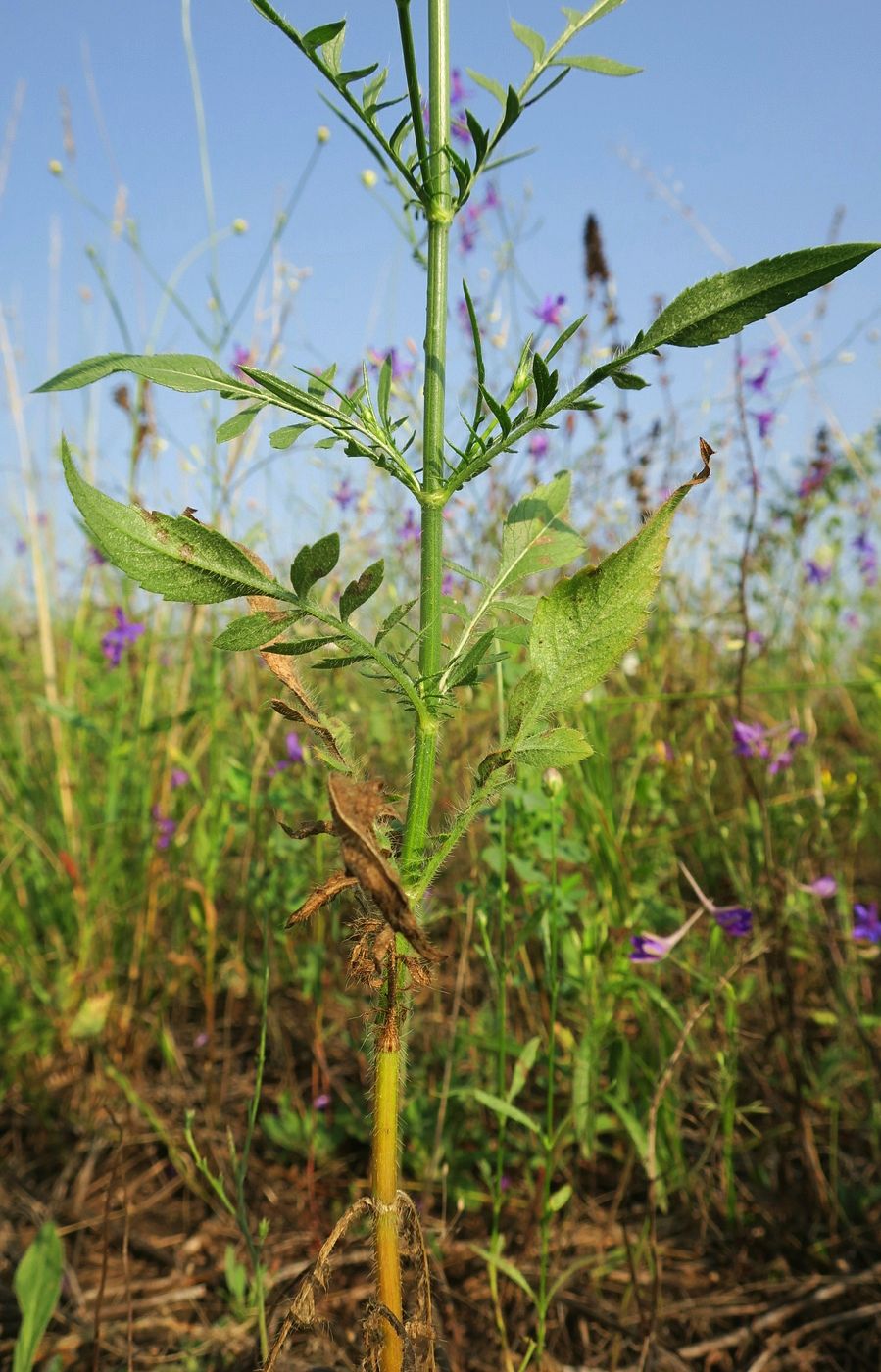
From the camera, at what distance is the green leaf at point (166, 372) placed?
2.18ft

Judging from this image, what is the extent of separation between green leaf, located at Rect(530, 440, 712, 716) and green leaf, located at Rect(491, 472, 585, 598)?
0.35 feet

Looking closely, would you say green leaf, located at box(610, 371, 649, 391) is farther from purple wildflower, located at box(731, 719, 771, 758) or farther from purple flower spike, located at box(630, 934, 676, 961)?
purple wildflower, located at box(731, 719, 771, 758)

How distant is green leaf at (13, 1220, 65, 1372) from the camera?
1.11 m

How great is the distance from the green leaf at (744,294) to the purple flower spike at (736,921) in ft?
2.96

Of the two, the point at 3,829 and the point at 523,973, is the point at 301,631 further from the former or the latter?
the point at 523,973

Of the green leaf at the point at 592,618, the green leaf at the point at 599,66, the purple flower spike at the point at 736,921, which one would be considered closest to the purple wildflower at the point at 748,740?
the purple flower spike at the point at 736,921

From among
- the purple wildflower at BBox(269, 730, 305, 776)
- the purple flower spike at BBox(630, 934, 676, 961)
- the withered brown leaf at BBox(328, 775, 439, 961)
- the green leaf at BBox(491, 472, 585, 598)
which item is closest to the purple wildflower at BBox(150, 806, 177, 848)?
the purple wildflower at BBox(269, 730, 305, 776)

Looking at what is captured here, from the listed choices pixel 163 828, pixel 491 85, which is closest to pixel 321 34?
pixel 491 85

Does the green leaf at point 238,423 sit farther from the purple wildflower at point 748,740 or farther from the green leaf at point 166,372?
the purple wildflower at point 748,740

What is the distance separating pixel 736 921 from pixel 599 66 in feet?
3.48

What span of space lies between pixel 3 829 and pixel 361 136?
1.78 metres

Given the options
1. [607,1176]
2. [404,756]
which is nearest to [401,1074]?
[607,1176]

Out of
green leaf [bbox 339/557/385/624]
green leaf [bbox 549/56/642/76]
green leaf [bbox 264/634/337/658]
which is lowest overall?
green leaf [bbox 264/634/337/658]

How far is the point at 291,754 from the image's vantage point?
1.94 metres
